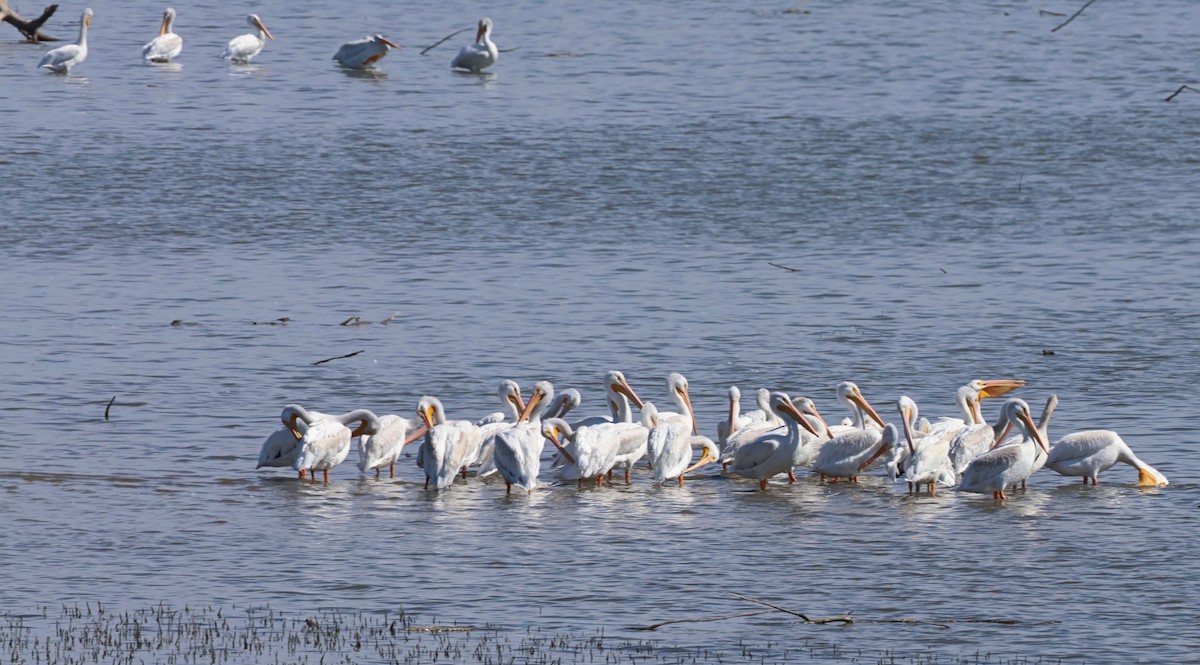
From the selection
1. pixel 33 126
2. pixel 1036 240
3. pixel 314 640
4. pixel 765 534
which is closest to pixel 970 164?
pixel 1036 240

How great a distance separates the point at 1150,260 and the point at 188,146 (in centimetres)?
1221

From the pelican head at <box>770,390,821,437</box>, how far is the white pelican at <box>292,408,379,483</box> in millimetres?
2481

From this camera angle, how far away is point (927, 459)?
12.4m

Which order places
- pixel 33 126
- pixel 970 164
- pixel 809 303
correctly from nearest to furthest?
pixel 809 303 < pixel 970 164 < pixel 33 126

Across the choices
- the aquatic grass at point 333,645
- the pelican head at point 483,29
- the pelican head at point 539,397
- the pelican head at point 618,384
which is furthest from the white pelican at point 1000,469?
the pelican head at point 483,29

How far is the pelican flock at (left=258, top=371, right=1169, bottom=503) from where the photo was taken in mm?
12383

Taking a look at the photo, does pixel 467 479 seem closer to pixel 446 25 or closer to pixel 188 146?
pixel 188 146

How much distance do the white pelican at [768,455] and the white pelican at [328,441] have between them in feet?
7.37

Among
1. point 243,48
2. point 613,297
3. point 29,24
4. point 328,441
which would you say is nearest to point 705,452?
point 328,441

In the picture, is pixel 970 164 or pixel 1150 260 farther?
pixel 970 164

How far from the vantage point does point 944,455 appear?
41.1ft

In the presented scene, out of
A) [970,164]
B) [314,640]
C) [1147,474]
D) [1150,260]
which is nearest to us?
[314,640]

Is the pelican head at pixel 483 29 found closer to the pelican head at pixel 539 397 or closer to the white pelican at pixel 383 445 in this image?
the pelican head at pixel 539 397

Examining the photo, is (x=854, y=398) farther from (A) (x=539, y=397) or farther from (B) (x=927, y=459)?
(A) (x=539, y=397)
